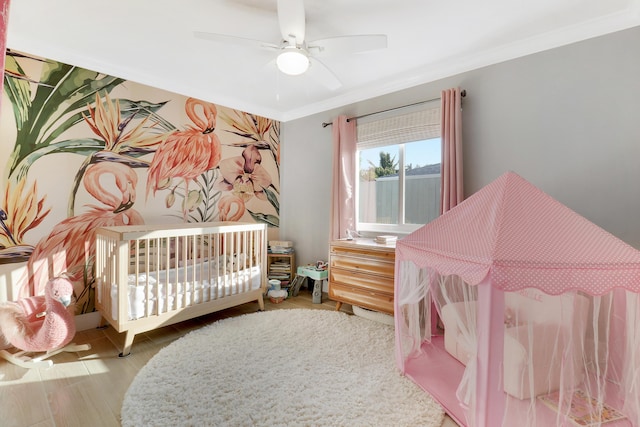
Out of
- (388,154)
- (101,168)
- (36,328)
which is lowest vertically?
(36,328)

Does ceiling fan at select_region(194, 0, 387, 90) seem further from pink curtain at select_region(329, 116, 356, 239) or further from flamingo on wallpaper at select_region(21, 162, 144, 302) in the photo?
flamingo on wallpaper at select_region(21, 162, 144, 302)

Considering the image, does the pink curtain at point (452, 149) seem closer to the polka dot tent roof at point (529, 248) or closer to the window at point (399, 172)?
the window at point (399, 172)

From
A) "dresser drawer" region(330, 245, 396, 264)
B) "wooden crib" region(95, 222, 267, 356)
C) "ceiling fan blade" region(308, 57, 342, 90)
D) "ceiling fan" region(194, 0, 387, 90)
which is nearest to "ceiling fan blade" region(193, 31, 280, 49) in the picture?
"ceiling fan" region(194, 0, 387, 90)

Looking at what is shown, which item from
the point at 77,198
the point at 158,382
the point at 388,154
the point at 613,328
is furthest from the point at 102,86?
the point at 613,328

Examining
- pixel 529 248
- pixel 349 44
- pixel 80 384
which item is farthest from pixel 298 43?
pixel 80 384

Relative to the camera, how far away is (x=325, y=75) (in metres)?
2.55

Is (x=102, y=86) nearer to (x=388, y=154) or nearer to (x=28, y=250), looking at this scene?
(x=28, y=250)

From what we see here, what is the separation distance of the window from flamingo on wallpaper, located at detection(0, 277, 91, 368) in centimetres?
297

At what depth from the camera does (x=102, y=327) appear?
9.95 feet

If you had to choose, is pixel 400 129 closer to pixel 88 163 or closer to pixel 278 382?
pixel 278 382

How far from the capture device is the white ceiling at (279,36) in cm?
218

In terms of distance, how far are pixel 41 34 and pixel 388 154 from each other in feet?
11.2

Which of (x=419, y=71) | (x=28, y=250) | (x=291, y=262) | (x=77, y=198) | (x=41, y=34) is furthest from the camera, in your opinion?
(x=291, y=262)

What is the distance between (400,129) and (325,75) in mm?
1207
